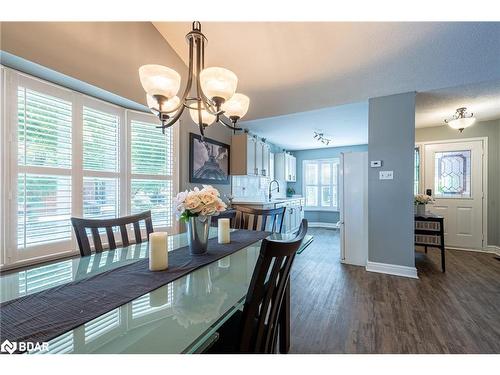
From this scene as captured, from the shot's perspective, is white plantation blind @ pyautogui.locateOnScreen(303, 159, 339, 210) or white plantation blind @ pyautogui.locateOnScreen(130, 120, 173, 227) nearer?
white plantation blind @ pyautogui.locateOnScreen(130, 120, 173, 227)

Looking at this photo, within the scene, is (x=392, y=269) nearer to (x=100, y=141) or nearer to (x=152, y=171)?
(x=152, y=171)

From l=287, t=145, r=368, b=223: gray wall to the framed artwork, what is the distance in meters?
3.55

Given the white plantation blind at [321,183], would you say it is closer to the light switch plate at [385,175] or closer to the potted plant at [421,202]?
the potted plant at [421,202]

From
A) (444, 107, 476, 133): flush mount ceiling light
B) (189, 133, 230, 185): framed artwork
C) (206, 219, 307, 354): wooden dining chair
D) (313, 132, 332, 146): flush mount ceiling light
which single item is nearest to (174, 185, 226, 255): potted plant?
(206, 219, 307, 354): wooden dining chair

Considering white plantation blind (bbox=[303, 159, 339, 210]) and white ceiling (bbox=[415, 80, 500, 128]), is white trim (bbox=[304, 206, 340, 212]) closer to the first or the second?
white plantation blind (bbox=[303, 159, 339, 210])

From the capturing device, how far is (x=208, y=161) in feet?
11.7

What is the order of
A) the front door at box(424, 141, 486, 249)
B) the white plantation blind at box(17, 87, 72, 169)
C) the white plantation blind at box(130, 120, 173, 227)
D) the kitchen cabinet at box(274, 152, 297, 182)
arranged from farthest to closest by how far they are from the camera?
the kitchen cabinet at box(274, 152, 297, 182)
the front door at box(424, 141, 486, 249)
the white plantation blind at box(130, 120, 173, 227)
the white plantation blind at box(17, 87, 72, 169)

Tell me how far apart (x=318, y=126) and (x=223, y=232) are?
3495 millimetres

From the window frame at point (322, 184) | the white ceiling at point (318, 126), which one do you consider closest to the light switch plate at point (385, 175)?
the white ceiling at point (318, 126)

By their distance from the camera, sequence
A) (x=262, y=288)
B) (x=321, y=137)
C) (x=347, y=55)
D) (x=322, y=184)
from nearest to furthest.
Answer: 1. (x=262, y=288)
2. (x=347, y=55)
3. (x=321, y=137)
4. (x=322, y=184)

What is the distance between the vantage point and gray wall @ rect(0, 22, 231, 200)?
166 cm

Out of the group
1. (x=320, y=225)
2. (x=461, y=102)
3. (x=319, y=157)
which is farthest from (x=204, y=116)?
(x=320, y=225)

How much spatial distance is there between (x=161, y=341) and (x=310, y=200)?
6.60 m

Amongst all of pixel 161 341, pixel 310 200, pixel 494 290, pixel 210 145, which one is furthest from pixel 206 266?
pixel 310 200
